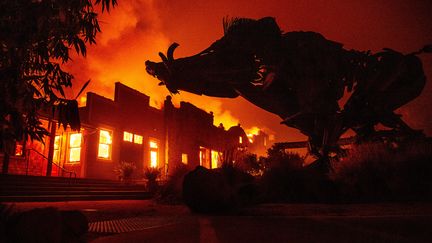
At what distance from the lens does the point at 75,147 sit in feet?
49.6

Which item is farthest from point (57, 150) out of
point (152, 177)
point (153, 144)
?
point (152, 177)

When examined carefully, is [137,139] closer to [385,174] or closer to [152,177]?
[152,177]

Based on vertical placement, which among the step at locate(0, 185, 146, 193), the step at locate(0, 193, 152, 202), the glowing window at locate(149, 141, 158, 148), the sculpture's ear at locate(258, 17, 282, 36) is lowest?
the step at locate(0, 193, 152, 202)

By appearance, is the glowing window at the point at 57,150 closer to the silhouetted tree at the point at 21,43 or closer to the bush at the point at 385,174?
the silhouetted tree at the point at 21,43

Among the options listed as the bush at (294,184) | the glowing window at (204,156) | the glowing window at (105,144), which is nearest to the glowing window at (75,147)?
the glowing window at (105,144)

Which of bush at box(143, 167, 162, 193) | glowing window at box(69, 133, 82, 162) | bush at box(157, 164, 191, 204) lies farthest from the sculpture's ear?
glowing window at box(69, 133, 82, 162)

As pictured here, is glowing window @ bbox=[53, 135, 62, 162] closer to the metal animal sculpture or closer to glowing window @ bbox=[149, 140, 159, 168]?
glowing window @ bbox=[149, 140, 159, 168]

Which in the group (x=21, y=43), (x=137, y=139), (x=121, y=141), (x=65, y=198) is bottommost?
(x=65, y=198)

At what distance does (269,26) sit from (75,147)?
11.3 m

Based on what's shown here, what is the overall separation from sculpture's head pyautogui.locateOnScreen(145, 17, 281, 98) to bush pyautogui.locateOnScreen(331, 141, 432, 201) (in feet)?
13.0

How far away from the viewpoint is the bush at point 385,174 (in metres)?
6.62

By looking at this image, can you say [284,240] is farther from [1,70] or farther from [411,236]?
[1,70]

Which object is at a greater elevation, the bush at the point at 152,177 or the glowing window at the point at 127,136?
the glowing window at the point at 127,136

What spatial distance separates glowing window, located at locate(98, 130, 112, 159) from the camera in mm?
15605
